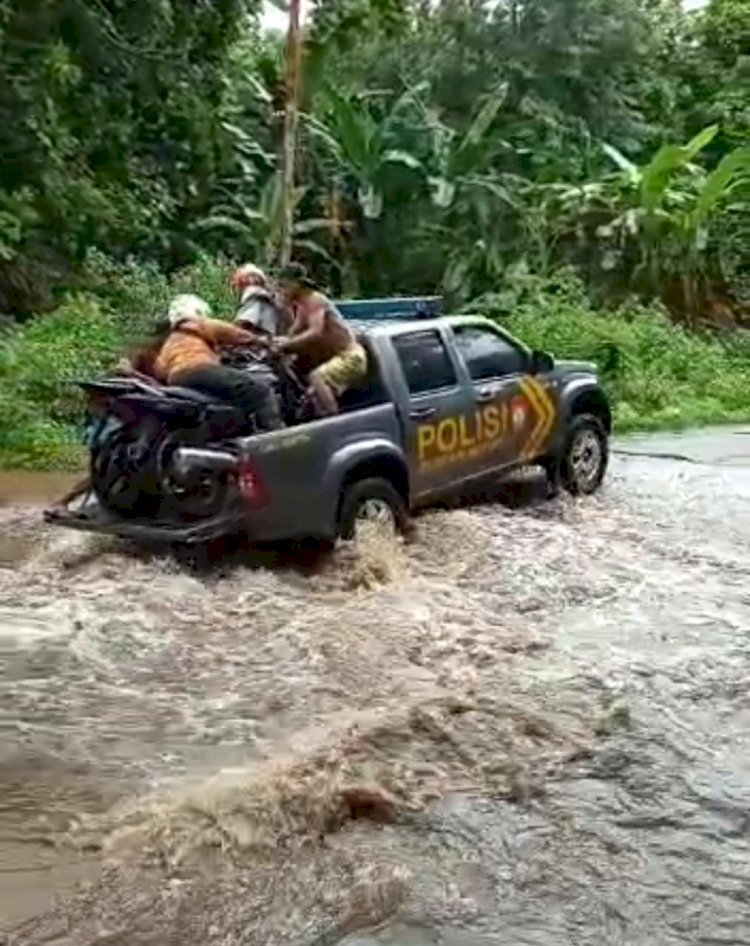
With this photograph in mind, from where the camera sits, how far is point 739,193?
24938mm

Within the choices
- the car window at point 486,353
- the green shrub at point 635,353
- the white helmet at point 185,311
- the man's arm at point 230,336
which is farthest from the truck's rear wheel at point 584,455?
the green shrub at point 635,353

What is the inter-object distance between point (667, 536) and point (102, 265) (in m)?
11.1

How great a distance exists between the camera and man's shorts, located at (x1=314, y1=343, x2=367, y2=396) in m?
10.6

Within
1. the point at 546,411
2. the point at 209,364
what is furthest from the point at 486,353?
the point at 209,364

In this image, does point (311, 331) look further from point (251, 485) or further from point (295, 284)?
point (251, 485)

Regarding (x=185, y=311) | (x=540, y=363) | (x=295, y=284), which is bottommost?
(x=540, y=363)

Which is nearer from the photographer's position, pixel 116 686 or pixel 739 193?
pixel 116 686

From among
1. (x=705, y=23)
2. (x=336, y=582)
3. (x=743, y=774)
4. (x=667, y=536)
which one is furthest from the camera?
(x=705, y=23)

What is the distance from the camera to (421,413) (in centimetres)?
1109

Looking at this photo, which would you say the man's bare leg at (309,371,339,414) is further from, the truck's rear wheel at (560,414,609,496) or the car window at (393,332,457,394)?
the truck's rear wheel at (560,414,609,496)

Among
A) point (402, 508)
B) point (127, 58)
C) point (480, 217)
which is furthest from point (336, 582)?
point (480, 217)

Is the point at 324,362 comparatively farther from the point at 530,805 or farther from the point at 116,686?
the point at 530,805

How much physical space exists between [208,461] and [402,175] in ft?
47.7

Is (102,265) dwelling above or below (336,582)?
above
